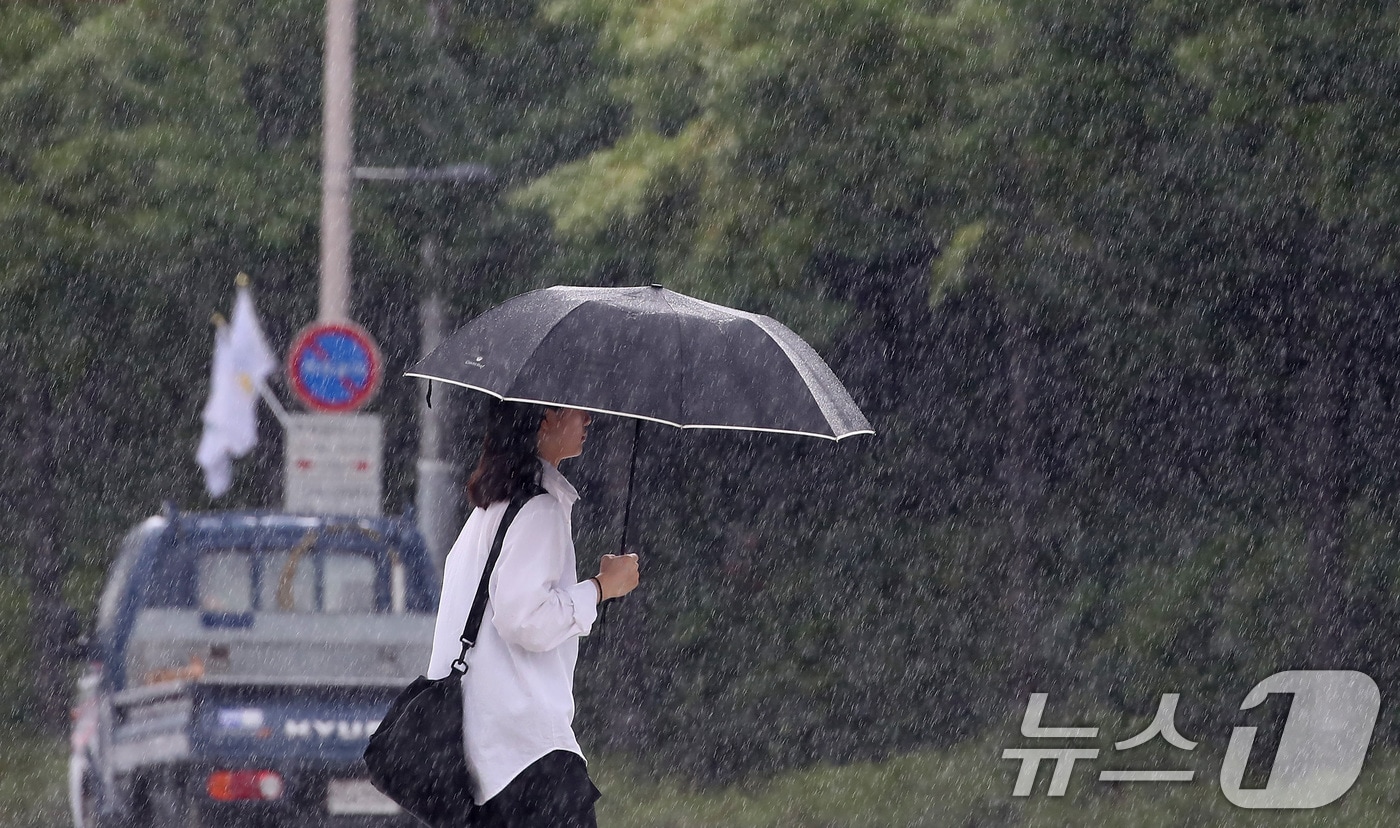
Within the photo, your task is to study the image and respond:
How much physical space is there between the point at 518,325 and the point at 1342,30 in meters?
7.45

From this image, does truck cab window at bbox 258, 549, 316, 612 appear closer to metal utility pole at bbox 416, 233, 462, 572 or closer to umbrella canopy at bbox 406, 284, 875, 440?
metal utility pole at bbox 416, 233, 462, 572

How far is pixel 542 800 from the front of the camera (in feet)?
13.6

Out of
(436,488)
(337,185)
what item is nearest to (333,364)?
(436,488)

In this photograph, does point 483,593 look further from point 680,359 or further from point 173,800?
point 173,800

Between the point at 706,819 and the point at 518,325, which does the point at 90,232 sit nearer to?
the point at 706,819

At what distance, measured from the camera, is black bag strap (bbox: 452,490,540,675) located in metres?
4.20

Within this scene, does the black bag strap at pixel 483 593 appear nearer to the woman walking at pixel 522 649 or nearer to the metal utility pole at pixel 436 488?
the woman walking at pixel 522 649

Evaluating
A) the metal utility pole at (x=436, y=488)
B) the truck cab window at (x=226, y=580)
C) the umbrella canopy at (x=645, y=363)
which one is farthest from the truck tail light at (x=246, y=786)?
the metal utility pole at (x=436, y=488)

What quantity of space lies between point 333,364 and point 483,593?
7.78 metres

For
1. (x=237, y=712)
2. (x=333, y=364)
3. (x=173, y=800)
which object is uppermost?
(x=333, y=364)

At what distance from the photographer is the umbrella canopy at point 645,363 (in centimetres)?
440

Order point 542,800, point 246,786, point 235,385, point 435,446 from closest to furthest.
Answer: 1. point 542,800
2. point 246,786
3. point 435,446
4. point 235,385

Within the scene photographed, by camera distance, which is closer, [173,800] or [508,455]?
[508,455]

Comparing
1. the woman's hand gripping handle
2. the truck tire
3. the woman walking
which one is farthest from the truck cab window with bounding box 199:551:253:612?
the woman walking
